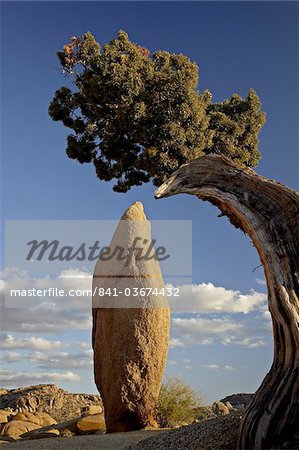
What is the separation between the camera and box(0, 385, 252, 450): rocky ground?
8.30 metres

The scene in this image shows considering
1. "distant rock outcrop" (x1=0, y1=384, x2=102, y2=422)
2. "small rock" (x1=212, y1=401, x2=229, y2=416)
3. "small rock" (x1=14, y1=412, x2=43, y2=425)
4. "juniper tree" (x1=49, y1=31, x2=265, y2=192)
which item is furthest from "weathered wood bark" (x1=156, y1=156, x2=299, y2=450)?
"distant rock outcrop" (x1=0, y1=384, x2=102, y2=422)

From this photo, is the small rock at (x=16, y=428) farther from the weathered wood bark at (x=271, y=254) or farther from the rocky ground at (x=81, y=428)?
the weathered wood bark at (x=271, y=254)

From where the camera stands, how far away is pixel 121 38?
16.3m

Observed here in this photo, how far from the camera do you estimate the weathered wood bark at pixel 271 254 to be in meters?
6.48

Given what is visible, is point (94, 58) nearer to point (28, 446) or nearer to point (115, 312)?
point (115, 312)

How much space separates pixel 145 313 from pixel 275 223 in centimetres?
548

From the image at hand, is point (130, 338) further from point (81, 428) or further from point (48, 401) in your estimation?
point (48, 401)

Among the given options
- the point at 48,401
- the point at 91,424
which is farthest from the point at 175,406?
the point at 48,401

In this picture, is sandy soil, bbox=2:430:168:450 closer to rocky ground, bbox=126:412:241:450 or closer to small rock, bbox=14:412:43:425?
rocky ground, bbox=126:412:241:450

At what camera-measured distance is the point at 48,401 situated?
23219 mm

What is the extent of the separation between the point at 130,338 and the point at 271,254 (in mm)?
5664

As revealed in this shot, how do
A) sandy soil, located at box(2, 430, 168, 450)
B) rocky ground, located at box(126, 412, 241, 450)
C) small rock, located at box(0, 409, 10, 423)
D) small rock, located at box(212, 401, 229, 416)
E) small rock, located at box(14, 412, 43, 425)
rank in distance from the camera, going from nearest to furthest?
1. rocky ground, located at box(126, 412, 241, 450)
2. sandy soil, located at box(2, 430, 168, 450)
3. small rock, located at box(14, 412, 43, 425)
4. small rock, located at box(0, 409, 10, 423)
5. small rock, located at box(212, 401, 229, 416)

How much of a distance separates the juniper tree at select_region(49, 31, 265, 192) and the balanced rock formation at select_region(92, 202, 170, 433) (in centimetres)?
377

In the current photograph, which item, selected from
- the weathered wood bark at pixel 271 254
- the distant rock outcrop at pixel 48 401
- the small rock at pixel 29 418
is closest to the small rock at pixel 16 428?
the small rock at pixel 29 418
